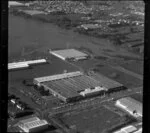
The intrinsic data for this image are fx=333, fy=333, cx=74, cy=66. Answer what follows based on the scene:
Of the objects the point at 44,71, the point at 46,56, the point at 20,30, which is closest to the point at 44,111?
the point at 44,71

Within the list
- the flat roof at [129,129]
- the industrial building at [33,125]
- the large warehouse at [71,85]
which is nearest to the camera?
the industrial building at [33,125]

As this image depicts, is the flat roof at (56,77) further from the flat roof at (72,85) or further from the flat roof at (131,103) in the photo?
the flat roof at (131,103)

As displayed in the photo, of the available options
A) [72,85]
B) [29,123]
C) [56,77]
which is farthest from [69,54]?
[29,123]

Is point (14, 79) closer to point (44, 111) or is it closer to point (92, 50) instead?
point (44, 111)

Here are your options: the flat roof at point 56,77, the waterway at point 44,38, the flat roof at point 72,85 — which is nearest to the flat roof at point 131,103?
the flat roof at point 72,85

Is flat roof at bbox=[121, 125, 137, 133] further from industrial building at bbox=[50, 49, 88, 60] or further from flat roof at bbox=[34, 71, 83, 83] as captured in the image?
industrial building at bbox=[50, 49, 88, 60]

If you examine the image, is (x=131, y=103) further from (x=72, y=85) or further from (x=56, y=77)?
(x=56, y=77)

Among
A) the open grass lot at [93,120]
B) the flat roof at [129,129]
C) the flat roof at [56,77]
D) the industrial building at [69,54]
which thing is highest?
the industrial building at [69,54]

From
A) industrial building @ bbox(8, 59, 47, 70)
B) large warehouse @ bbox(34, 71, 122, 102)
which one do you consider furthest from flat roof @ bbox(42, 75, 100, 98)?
industrial building @ bbox(8, 59, 47, 70)
